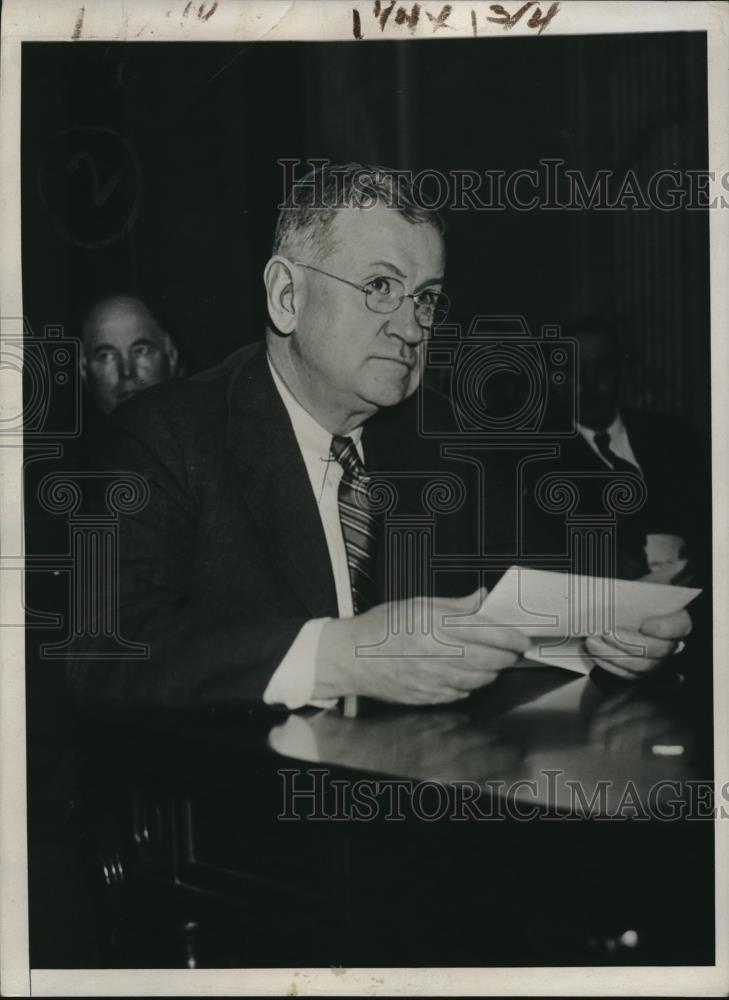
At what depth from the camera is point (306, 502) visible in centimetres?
173

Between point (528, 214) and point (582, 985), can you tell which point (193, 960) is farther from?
point (528, 214)

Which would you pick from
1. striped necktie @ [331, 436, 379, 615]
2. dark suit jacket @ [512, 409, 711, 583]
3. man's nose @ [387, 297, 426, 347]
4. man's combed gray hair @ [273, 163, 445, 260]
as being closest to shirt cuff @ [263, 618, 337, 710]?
striped necktie @ [331, 436, 379, 615]

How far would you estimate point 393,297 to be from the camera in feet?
5.57

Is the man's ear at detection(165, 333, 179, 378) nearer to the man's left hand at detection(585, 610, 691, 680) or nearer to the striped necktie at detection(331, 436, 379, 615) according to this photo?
the striped necktie at detection(331, 436, 379, 615)

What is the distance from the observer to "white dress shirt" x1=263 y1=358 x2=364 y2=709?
166cm

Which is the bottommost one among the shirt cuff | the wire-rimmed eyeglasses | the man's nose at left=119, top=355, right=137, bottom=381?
the shirt cuff

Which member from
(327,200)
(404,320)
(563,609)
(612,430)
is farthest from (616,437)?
(327,200)

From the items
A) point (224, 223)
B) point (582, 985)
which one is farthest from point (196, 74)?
point (582, 985)

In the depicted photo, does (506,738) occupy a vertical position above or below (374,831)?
above

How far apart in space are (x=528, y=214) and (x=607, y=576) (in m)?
0.61

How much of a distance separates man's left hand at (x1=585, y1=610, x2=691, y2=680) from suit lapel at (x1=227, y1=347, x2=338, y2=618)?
1.46ft

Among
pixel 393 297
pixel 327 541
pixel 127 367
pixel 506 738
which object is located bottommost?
pixel 506 738

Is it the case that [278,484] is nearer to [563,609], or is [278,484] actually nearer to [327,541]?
[327,541]

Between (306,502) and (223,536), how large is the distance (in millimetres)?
148
